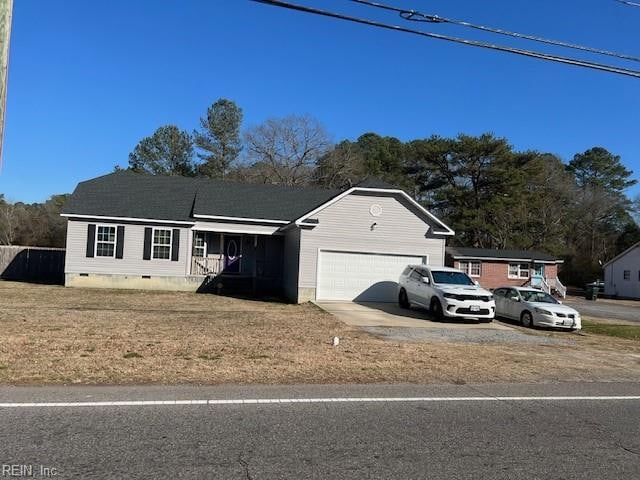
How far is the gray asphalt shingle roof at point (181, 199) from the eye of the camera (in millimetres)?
25656

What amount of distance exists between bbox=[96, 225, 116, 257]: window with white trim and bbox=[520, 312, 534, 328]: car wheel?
56.0 feet

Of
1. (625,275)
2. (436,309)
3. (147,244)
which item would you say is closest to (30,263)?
(147,244)

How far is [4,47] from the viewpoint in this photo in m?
7.06

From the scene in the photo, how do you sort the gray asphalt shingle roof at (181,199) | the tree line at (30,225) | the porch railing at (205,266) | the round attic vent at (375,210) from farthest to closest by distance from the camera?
the tree line at (30,225) → the porch railing at (205,266) → the gray asphalt shingle roof at (181,199) → the round attic vent at (375,210)

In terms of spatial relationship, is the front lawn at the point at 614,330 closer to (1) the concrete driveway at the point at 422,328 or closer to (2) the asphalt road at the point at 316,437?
(1) the concrete driveway at the point at 422,328

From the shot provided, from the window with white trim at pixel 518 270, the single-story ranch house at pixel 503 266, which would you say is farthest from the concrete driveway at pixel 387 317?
the window with white trim at pixel 518 270

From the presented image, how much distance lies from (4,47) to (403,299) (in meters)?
16.3

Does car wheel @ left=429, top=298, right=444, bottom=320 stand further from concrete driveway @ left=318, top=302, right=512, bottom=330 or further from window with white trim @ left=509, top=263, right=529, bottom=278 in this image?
window with white trim @ left=509, top=263, right=529, bottom=278

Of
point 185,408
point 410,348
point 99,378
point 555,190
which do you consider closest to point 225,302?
point 410,348

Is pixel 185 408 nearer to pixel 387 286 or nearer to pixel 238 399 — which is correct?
pixel 238 399

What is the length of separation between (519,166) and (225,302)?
136ft

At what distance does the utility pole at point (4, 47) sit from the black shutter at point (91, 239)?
731 inches

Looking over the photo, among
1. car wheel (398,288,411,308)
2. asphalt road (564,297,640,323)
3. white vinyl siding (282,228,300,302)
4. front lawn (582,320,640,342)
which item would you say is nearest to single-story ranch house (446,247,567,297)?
asphalt road (564,297,640,323)

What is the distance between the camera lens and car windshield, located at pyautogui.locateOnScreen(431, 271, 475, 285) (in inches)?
740
